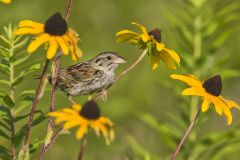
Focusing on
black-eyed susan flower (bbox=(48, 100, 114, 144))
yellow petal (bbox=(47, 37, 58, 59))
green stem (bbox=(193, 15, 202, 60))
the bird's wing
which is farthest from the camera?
green stem (bbox=(193, 15, 202, 60))

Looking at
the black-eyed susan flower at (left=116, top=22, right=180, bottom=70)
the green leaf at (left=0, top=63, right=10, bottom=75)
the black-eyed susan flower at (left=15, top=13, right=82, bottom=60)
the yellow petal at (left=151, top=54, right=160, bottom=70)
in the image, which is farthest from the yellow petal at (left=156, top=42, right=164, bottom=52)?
the green leaf at (left=0, top=63, right=10, bottom=75)

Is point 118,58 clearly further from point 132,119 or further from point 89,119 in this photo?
point 132,119

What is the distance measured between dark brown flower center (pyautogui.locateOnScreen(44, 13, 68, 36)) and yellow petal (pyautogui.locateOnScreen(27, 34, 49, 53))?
0.16 feet

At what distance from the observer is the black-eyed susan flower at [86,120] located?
151 inches

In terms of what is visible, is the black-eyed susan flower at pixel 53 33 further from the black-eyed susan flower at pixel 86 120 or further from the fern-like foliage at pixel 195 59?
the fern-like foliage at pixel 195 59

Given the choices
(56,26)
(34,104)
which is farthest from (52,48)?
(34,104)

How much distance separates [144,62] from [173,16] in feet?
11.5

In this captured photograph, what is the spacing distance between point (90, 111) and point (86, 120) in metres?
0.07

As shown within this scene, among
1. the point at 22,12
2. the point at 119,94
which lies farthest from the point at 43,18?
the point at 119,94

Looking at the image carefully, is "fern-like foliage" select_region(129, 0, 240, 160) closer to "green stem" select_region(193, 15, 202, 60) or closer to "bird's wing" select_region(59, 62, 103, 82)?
"green stem" select_region(193, 15, 202, 60)

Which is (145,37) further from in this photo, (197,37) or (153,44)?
(197,37)

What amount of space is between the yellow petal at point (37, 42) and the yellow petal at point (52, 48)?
34 mm

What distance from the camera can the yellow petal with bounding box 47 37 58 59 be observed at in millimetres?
4090

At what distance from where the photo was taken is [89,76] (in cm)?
530
